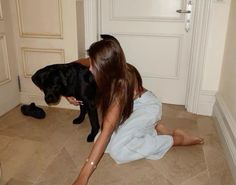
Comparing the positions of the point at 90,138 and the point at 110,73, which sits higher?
the point at 110,73

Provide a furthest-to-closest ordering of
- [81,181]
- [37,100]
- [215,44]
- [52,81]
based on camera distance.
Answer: [37,100]
[215,44]
[52,81]
[81,181]

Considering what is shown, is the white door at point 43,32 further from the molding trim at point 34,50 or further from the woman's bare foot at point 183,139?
the woman's bare foot at point 183,139

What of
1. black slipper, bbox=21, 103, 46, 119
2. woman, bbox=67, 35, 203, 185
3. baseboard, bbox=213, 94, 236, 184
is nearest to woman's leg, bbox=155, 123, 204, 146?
woman, bbox=67, 35, 203, 185

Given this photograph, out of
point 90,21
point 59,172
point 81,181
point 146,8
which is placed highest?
point 146,8

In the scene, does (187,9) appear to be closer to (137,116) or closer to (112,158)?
(137,116)

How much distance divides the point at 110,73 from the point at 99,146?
400mm

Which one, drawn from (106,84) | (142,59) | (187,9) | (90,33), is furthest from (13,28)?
(187,9)

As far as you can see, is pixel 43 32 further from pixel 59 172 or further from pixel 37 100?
pixel 59 172

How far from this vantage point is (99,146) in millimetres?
1415

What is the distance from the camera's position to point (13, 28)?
2404 mm

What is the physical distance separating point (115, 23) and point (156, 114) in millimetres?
1137

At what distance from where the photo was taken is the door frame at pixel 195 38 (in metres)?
2.19

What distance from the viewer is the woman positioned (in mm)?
1394

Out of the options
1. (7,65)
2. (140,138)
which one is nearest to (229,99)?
(140,138)
